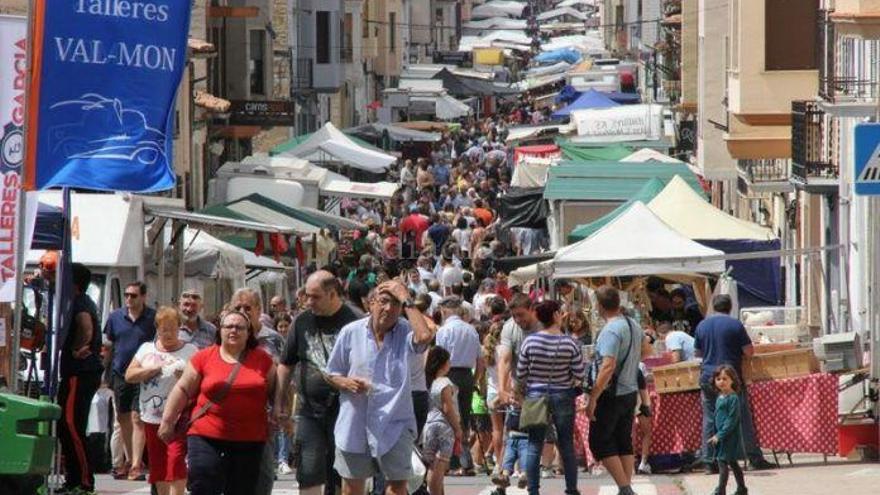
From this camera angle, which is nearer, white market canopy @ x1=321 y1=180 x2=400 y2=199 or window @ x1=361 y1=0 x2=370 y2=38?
white market canopy @ x1=321 y1=180 x2=400 y2=199

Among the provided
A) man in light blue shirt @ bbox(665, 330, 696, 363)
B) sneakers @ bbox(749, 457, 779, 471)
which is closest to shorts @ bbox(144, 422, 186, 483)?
sneakers @ bbox(749, 457, 779, 471)

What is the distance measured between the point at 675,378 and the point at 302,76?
148ft

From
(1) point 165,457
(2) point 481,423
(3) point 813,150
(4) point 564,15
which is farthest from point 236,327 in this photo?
(4) point 564,15

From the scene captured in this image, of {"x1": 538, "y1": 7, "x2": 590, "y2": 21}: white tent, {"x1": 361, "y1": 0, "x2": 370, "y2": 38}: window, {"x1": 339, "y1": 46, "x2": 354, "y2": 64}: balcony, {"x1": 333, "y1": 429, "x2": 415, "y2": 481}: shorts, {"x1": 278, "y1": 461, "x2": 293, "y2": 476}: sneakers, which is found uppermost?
{"x1": 538, "y1": 7, "x2": 590, "y2": 21}: white tent

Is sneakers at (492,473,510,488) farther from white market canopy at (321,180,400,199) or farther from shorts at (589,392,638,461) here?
white market canopy at (321,180,400,199)

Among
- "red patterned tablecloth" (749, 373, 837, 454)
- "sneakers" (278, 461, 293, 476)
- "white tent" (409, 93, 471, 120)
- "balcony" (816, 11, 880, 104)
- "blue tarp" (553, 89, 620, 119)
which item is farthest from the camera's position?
"white tent" (409, 93, 471, 120)

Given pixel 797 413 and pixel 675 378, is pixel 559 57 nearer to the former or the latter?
pixel 675 378

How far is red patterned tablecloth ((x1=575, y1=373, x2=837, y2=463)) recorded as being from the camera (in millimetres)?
18234

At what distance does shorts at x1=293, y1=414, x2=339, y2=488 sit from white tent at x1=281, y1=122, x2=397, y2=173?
107ft

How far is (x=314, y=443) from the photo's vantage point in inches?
512

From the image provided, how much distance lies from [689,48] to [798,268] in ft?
49.0

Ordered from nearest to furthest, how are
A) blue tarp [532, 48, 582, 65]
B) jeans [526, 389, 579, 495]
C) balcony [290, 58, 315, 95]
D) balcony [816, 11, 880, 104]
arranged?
jeans [526, 389, 579, 495] < balcony [816, 11, 880, 104] < balcony [290, 58, 315, 95] < blue tarp [532, 48, 582, 65]

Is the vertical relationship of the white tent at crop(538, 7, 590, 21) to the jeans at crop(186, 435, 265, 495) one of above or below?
above

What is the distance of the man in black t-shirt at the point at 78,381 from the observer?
1520cm
